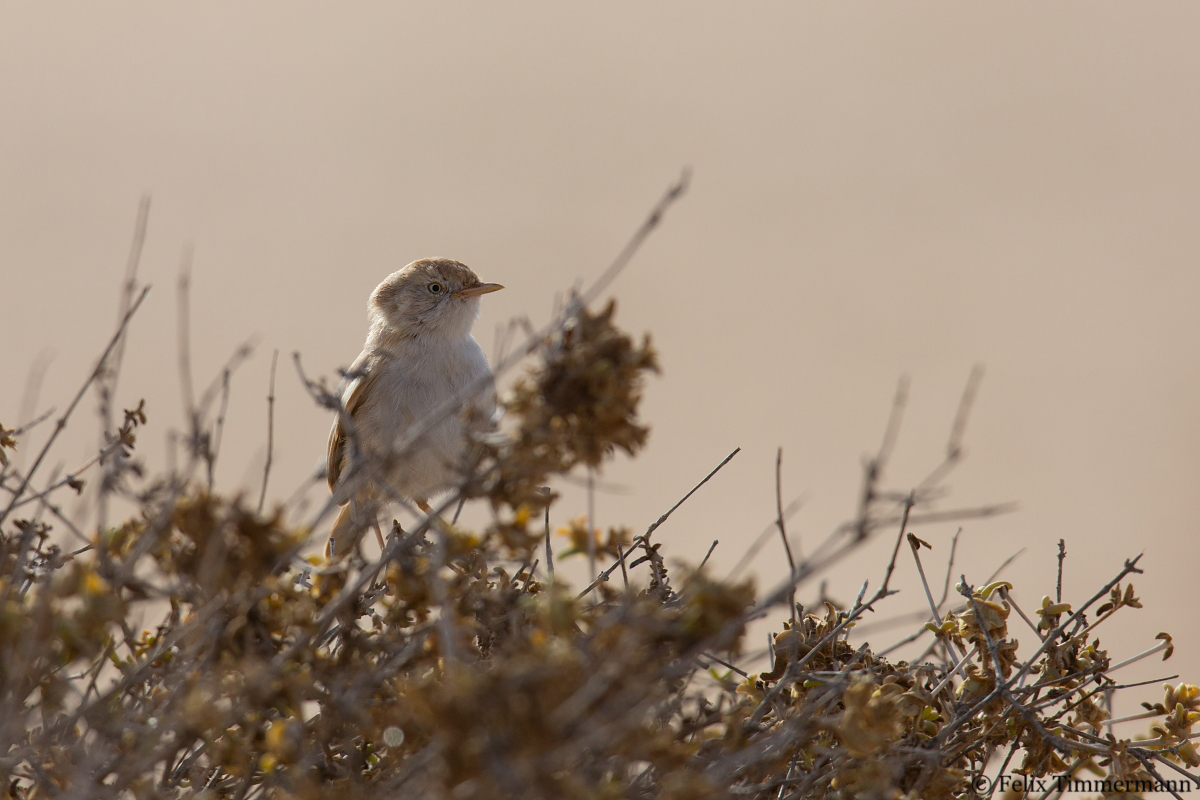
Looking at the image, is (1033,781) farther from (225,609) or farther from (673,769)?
(225,609)

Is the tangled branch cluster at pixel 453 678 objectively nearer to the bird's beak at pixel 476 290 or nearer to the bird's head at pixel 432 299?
the bird's head at pixel 432 299

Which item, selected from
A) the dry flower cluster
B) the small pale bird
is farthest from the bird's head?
the dry flower cluster

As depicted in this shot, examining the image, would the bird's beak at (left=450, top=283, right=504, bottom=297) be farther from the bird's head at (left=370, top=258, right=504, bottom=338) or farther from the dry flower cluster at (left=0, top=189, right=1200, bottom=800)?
the dry flower cluster at (left=0, top=189, right=1200, bottom=800)

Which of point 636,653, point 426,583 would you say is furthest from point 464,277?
point 636,653

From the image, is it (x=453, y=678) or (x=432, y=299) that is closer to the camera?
(x=453, y=678)

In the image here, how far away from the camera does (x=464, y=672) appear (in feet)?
5.56

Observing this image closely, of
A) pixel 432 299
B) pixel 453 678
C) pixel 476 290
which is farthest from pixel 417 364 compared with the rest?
pixel 453 678

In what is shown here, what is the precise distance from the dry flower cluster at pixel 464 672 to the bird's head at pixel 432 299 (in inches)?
134

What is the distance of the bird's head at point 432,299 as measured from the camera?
6352 millimetres

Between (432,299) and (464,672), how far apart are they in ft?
16.1

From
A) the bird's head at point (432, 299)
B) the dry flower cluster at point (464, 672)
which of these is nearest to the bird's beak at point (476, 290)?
the bird's head at point (432, 299)

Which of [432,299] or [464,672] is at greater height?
[432,299]

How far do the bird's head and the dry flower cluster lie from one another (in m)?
3.41

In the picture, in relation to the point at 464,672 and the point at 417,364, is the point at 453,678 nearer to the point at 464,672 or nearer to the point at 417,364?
the point at 464,672
